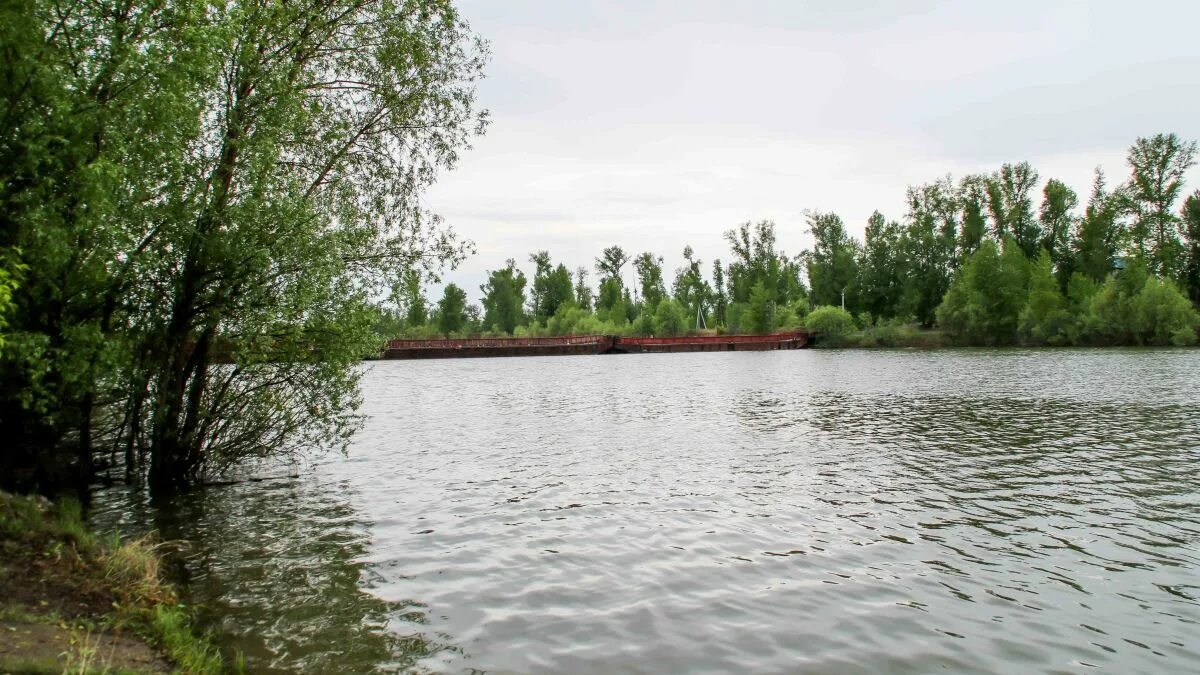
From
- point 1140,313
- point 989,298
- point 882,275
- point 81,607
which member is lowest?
point 81,607

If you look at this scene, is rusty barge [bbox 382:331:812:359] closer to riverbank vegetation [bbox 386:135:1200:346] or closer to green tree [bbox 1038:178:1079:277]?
riverbank vegetation [bbox 386:135:1200:346]

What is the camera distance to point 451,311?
158750 mm

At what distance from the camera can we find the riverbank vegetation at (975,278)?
105688 millimetres

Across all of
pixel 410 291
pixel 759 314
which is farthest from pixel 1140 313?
pixel 410 291

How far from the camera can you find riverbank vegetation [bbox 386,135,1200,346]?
10569 centimetres

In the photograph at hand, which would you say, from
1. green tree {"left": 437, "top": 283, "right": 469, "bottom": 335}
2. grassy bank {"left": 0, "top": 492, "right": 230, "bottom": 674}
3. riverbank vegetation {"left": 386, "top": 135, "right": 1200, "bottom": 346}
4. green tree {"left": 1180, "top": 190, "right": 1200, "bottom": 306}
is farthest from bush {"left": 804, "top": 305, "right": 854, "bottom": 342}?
grassy bank {"left": 0, "top": 492, "right": 230, "bottom": 674}

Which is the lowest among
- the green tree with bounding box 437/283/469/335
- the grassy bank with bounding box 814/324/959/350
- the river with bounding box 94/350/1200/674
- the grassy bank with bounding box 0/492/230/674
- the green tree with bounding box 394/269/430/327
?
the river with bounding box 94/350/1200/674

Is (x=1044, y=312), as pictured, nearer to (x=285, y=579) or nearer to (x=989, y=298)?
(x=989, y=298)

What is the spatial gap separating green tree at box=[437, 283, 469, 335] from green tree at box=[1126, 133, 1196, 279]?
378 feet

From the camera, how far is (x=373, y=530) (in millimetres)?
15383

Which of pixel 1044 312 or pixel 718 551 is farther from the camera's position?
pixel 1044 312

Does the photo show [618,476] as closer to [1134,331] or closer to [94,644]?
[94,644]

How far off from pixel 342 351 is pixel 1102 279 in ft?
436

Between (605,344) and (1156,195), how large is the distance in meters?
86.5
